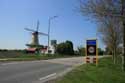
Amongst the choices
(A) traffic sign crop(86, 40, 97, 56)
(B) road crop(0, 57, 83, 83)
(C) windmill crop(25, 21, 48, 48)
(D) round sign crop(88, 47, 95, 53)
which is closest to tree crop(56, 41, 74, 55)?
(C) windmill crop(25, 21, 48, 48)

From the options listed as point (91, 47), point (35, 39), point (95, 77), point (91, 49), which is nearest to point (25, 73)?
point (95, 77)

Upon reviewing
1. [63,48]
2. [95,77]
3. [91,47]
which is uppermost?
[63,48]

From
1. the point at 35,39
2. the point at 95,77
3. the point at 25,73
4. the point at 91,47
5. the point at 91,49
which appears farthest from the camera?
the point at 35,39

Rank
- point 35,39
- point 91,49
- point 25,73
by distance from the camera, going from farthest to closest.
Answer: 1. point 35,39
2. point 91,49
3. point 25,73

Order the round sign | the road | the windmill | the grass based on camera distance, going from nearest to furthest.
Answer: the grass < the road < the round sign < the windmill

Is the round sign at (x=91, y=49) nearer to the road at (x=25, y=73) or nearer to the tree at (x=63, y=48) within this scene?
the road at (x=25, y=73)

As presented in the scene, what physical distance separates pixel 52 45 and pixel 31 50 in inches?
303

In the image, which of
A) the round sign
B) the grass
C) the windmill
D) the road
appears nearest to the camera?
the grass

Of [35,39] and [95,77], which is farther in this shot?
[35,39]

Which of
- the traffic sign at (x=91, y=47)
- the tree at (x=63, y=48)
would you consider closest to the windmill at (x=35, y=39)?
the tree at (x=63, y=48)

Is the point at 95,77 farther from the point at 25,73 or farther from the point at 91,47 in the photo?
the point at 91,47

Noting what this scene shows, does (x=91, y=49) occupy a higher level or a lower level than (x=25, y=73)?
higher

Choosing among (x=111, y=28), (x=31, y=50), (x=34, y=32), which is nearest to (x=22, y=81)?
(x=111, y=28)

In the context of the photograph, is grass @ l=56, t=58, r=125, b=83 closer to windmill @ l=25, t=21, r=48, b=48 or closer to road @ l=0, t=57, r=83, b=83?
road @ l=0, t=57, r=83, b=83
